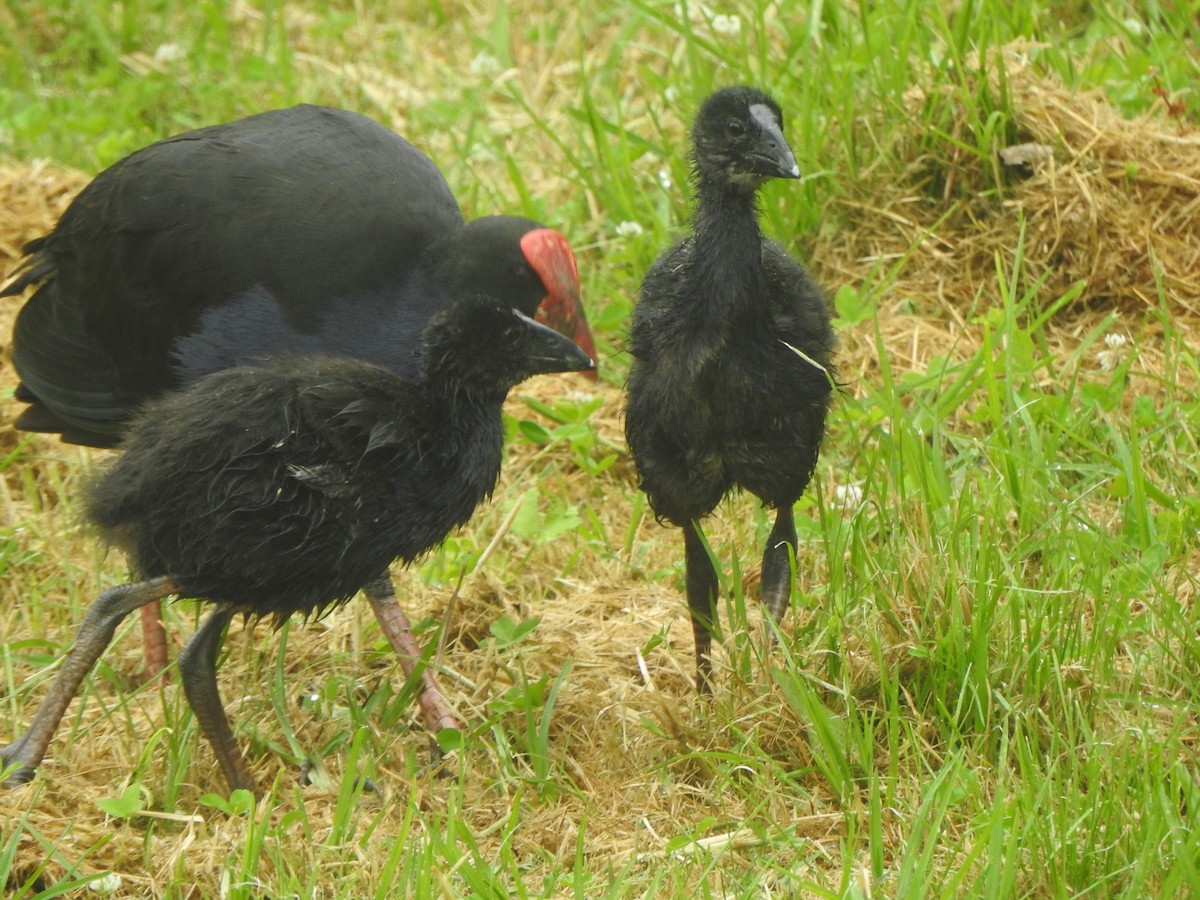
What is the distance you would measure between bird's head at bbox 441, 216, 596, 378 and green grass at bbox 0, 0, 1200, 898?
0.67 m

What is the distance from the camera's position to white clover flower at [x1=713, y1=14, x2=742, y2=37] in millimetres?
5825

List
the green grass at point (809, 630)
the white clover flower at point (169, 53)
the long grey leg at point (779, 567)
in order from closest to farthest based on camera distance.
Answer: the green grass at point (809, 630) → the long grey leg at point (779, 567) → the white clover flower at point (169, 53)

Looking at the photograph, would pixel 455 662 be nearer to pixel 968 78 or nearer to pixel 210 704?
pixel 210 704

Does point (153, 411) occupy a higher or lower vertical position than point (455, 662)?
higher

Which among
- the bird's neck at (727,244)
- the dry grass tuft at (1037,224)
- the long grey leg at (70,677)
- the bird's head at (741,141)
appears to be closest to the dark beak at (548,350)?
the bird's neck at (727,244)

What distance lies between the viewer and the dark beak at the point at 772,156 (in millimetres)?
3434

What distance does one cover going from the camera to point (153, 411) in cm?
347

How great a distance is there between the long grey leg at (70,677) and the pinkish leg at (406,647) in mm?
638

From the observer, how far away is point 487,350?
3.52 metres

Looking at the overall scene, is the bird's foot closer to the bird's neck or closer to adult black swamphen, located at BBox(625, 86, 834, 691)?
adult black swamphen, located at BBox(625, 86, 834, 691)

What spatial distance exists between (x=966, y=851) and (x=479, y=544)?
2.05m

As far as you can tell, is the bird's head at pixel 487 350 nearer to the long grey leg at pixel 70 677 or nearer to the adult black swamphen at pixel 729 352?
the adult black swamphen at pixel 729 352

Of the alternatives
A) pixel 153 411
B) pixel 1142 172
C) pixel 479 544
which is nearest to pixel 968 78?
pixel 1142 172

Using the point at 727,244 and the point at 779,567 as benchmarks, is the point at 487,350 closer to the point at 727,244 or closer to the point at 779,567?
the point at 727,244
